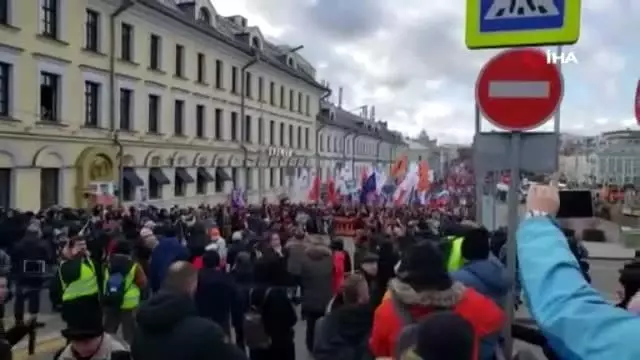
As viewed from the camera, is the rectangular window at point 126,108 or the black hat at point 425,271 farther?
the rectangular window at point 126,108

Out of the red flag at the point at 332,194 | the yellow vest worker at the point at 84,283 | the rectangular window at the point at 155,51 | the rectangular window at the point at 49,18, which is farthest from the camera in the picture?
the red flag at the point at 332,194

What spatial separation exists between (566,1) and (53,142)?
23.2m

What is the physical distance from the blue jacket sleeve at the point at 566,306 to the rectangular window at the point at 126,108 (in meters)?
29.0

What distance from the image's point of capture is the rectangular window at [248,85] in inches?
1699

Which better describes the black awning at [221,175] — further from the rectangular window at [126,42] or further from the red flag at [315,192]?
the rectangular window at [126,42]

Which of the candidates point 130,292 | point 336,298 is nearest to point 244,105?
point 130,292

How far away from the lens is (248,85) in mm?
43719

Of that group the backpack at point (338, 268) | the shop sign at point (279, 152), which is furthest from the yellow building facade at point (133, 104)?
the backpack at point (338, 268)

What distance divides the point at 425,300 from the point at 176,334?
4.26ft

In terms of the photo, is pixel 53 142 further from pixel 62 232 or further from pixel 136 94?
pixel 62 232

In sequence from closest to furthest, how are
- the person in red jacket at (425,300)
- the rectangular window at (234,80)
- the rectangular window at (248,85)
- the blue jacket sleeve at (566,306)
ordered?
1. the blue jacket sleeve at (566,306)
2. the person in red jacket at (425,300)
3. the rectangular window at (234,80)
4. the rectangular window at (248,85)

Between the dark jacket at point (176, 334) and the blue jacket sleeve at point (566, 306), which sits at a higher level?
the blue jacket sleeve at point (566, 306)

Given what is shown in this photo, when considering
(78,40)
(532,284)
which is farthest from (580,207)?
(78,40)

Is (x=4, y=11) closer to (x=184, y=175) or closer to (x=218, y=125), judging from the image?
(x=184, y=175)
